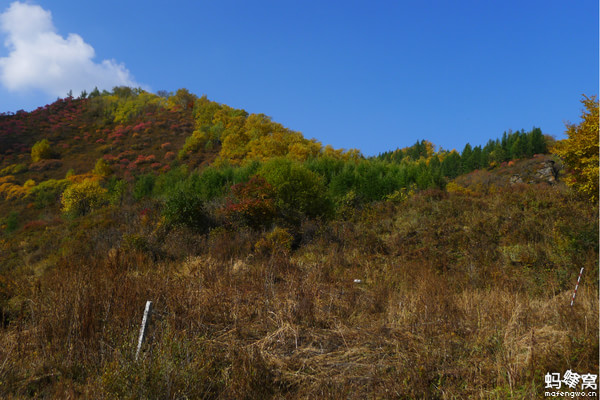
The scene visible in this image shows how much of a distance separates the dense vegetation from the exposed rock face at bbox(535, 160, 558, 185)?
30.5 m

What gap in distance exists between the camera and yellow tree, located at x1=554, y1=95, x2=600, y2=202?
Answer: 1385 cm

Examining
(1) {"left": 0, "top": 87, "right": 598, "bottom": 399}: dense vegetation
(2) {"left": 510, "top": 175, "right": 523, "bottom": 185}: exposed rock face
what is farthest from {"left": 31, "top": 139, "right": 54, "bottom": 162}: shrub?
(2) {"left": 510, "top": 175, "right": 523, "bottom": 185}: exposed rock face

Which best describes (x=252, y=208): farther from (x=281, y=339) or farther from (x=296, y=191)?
(x=281, y=339)

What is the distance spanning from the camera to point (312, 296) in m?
5.38

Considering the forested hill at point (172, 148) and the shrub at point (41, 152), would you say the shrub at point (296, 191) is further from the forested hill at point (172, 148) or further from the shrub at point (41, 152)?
the shrub at point (41, 152)

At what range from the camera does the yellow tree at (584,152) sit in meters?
13.9

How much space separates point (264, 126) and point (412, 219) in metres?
31.1

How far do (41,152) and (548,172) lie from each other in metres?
73.2

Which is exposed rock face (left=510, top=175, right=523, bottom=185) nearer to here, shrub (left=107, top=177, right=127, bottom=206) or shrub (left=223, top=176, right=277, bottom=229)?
shrub (left=223, top=176, right=277, bottom=229)

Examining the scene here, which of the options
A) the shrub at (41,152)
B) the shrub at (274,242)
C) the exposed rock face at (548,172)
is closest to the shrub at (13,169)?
the shrub at (41,152)

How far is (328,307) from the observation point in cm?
519

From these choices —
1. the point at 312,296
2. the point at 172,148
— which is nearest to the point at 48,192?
the point at 172,148

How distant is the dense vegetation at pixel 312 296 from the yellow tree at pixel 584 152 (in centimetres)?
7

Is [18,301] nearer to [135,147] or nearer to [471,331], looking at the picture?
[471,331]
